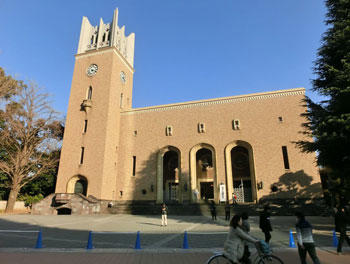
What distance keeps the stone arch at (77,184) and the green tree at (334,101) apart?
66.1 feet

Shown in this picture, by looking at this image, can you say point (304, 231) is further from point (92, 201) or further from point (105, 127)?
point (105, 127)

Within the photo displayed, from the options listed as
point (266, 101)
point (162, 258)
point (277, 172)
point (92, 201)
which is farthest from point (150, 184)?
point (162, 258)

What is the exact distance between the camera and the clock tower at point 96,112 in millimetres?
23594

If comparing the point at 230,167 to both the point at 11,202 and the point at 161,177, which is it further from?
the point at 11,202

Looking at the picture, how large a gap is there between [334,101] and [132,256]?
36.5 feet

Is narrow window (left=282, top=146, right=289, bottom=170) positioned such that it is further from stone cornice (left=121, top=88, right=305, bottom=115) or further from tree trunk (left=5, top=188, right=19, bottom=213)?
tree trunk (left=5, top=188, right=19, bottom=213)

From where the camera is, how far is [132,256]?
645 centimetres

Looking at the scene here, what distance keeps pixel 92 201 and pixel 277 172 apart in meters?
17.1

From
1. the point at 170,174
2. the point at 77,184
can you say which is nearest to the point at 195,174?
the point at 170,174

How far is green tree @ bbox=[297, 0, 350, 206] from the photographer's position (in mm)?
10250

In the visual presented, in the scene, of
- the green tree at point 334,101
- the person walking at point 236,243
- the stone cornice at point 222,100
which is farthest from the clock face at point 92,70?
the person walking at point 236,243

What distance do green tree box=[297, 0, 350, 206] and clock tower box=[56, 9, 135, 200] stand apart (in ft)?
60.4

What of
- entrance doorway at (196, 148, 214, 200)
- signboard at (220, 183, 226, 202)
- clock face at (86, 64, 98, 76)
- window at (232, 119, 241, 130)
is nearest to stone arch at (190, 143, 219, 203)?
signboard at (220, 183, 226, 202)

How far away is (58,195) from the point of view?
21312mm
